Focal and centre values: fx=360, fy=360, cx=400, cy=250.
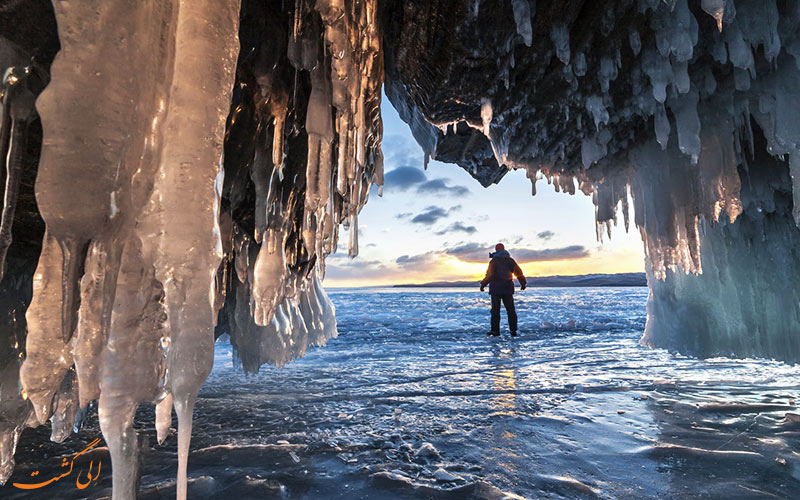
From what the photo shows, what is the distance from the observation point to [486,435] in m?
2.63

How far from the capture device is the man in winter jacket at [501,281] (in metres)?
7.66

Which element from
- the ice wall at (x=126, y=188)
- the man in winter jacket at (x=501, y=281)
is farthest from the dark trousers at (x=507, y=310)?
the ice wall at (x=126, y=188)

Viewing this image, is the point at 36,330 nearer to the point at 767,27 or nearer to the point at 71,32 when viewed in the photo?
the point at 71,32

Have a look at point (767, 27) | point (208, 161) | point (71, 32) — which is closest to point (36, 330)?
point (208, 161)

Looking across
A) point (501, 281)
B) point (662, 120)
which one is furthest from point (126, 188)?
point (501, 281)

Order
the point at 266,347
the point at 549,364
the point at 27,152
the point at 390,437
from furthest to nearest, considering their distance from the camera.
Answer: the point at 549,364 → the point at 266,347 → the point at 390,437 → the point at 27,152

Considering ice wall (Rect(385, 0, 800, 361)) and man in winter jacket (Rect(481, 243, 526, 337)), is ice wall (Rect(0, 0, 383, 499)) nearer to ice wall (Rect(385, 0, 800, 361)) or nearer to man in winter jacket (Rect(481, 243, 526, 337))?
ice wall (Rect(385, 0, 800, 361))

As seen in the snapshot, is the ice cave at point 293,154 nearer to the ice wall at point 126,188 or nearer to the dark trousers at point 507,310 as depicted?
the ice wall at point 126,188

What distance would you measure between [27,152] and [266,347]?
3.23 meters

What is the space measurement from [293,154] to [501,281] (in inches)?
225

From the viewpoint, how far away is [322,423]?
2.97 metres

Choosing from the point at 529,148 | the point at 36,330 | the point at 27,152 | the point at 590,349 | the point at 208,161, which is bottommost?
the point at 590,349

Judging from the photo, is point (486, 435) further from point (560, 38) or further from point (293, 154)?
point (560, 38)

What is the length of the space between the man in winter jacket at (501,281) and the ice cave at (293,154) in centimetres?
212
